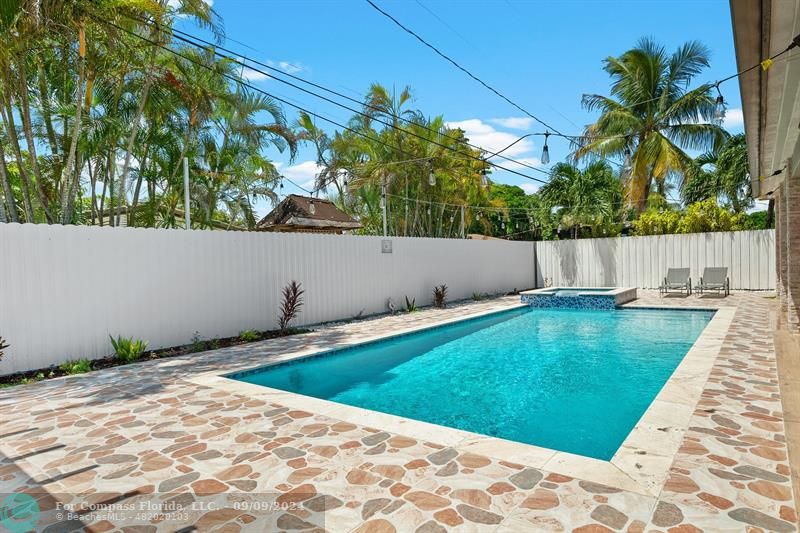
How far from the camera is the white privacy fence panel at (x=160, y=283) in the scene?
6.40 m

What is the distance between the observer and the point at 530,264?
64.0 ft

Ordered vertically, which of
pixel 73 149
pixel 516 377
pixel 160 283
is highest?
pixel 73 149

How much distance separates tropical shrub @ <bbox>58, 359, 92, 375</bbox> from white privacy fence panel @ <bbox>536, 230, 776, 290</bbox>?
53.8 ft

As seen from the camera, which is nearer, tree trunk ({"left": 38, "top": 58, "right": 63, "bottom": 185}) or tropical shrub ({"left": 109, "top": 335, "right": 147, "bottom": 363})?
tropical shrub ({"left": 109, "top": 335, "right": 147, "bottom": 363})

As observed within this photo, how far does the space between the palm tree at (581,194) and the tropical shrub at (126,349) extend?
1618 cm

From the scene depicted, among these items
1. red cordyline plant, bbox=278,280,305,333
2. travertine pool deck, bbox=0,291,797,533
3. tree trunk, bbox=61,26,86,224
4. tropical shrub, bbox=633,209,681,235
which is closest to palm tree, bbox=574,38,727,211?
tropical shrub, bbox=633,209,681,235

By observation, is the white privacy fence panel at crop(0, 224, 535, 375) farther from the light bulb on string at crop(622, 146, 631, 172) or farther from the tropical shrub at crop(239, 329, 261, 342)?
the light bulb on string at crop(622, 146, 631, 172)

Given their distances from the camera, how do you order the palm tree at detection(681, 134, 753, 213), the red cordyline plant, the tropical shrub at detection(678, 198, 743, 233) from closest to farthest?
the red cordyline plant
the tropical shrub at detection(678, 198, 743, 233)
the palm tree at detection(681, 134, 753, 213)

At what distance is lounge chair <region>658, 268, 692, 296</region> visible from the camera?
14.8 m

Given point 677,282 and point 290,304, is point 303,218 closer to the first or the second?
point 290,304

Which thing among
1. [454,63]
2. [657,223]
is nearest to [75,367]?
[454,63]

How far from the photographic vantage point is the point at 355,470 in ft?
10.6

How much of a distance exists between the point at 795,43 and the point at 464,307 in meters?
10.9

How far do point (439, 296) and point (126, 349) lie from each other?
855 centimetres
